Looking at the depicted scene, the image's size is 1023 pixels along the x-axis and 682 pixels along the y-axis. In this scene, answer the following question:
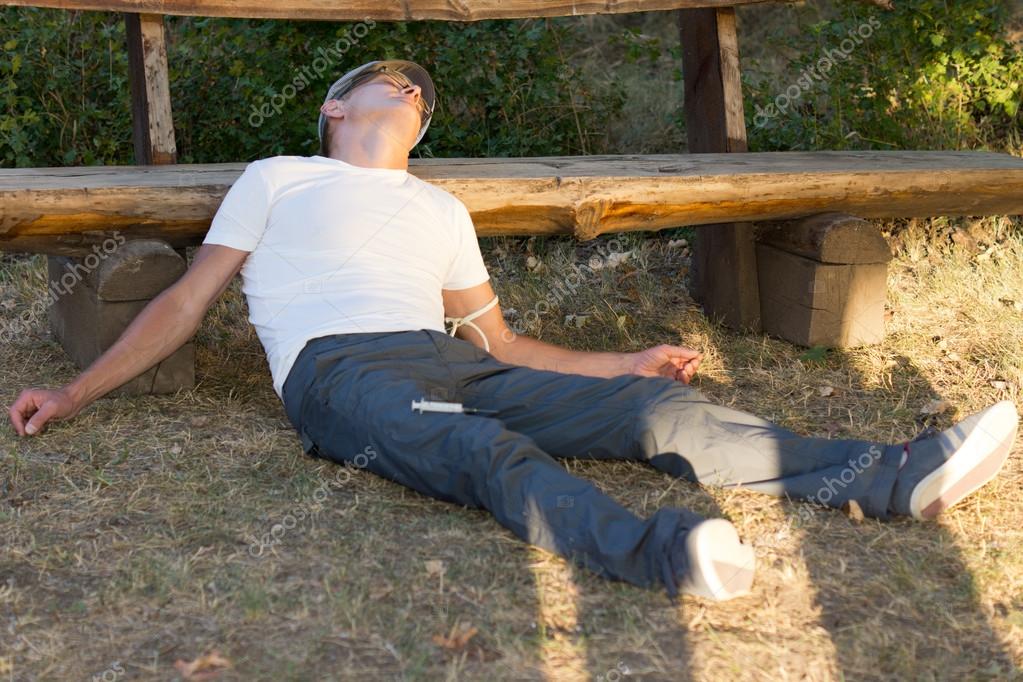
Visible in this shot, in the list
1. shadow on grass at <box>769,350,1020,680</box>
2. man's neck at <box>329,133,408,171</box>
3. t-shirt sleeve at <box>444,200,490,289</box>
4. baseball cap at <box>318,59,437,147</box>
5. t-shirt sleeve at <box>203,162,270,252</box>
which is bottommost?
shadow on grass at <box>769,350,1020,680</box>

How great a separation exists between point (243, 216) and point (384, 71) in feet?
2.28

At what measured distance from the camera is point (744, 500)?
3043 mm

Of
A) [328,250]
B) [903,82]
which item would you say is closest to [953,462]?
[328,250]

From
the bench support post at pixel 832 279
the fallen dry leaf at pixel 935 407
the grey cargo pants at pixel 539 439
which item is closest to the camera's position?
the grey cargo pants at pixel 539 439

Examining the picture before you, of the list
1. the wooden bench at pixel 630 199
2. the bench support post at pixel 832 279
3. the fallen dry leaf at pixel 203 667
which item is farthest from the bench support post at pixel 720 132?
the fallen dry leaf at pixel 203 667

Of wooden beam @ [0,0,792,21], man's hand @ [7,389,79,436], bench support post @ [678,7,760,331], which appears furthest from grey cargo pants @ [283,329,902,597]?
bench support post @ [678,7,760,331]

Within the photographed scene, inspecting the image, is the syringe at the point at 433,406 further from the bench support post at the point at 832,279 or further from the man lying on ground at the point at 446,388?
the bench support post at the point at 832,279

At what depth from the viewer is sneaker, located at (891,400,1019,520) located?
2867 millimetres

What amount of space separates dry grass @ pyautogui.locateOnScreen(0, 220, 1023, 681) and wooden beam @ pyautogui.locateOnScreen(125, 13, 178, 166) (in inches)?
35.4

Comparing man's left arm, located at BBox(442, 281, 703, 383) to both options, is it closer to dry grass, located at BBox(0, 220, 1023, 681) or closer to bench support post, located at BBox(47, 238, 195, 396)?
dry grass, located at BBox(0, 220, 1023, 681)

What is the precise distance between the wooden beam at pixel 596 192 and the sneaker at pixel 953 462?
142 centimetres

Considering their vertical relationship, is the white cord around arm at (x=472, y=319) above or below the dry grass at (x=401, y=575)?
above

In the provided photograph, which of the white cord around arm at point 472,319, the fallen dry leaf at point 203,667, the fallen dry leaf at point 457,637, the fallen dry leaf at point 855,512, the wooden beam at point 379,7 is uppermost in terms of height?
the wooden beam at point 379,7

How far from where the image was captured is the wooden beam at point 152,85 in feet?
13.6
